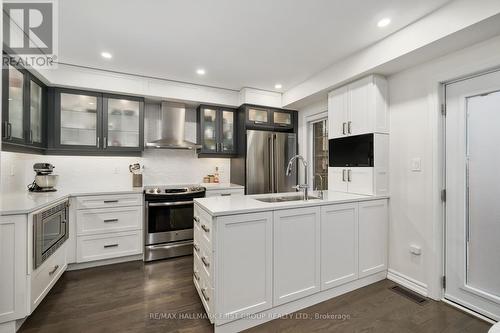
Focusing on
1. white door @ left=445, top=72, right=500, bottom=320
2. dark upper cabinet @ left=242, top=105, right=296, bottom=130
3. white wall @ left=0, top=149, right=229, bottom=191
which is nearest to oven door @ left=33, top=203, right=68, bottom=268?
white wall @ left=0, top=149, right=229, bottom=191

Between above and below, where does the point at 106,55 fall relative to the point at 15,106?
above

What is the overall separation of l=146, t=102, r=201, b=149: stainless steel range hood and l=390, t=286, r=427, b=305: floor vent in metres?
3.12

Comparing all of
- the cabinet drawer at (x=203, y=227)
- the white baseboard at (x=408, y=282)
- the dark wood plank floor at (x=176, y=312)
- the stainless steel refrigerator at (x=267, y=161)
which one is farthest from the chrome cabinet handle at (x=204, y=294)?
the white baseboard at (x=408, y=282)

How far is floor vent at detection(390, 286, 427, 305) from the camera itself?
2293mm

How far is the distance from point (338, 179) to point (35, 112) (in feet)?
12.3

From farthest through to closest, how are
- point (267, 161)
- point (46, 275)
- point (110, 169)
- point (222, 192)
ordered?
point (267, 161) → point (222, 192) → point (110, 169) → point (46, 275)

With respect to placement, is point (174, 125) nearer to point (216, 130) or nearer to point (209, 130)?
point (209, 130)

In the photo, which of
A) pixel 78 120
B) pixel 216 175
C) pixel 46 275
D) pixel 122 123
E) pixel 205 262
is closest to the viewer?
pixel 205 262

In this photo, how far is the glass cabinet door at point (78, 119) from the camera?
3168mm

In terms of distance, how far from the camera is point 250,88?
3887 millimetres

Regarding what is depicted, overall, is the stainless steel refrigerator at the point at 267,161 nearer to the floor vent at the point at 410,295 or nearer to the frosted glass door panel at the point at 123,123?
the frosted glass door panel at the point at 123,123

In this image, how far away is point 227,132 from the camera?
4.17 m

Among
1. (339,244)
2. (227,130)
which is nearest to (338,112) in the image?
(339,244)

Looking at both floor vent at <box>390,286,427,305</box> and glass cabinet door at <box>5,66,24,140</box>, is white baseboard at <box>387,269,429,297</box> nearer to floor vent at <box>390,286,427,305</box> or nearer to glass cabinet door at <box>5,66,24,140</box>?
floor vent at <box>390,286,427,305</box>
